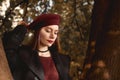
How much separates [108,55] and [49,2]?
441 cm

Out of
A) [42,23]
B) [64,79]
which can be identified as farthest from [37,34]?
[64,79]

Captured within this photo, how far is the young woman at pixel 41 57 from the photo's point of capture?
3244 mm

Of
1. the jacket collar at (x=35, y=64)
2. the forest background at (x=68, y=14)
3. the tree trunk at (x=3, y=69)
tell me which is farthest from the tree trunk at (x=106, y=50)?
the forest background at (x=68, y=14)

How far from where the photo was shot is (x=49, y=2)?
7.65 metres

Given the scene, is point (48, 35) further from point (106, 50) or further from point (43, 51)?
point (106, 50)

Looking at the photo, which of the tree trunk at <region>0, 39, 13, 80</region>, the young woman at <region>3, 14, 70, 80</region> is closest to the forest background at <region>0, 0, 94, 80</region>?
the young woman at <region>3, 14, 70, 80</region>

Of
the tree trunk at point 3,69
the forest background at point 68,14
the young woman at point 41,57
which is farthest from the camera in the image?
the forest background at point 68,14

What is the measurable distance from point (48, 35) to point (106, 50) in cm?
54

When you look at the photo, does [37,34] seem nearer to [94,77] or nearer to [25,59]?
[25,59]

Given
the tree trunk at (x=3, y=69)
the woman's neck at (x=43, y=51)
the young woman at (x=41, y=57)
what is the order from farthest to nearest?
the woman's neck at (x=43, y=51)
the young woman at (x=41, y=57)
the tree trunk at (x=3, y=69)

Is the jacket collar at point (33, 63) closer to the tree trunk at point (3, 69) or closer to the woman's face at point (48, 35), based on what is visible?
the woman's face at point (48, 35)

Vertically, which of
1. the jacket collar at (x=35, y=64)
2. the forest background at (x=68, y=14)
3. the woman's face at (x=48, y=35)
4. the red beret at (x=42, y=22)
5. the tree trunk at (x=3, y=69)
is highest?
the tree trunk at (x=3, y=69)

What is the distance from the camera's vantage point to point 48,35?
3.41m

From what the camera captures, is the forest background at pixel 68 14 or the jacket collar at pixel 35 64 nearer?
the jacket collar at pixel 35 64
